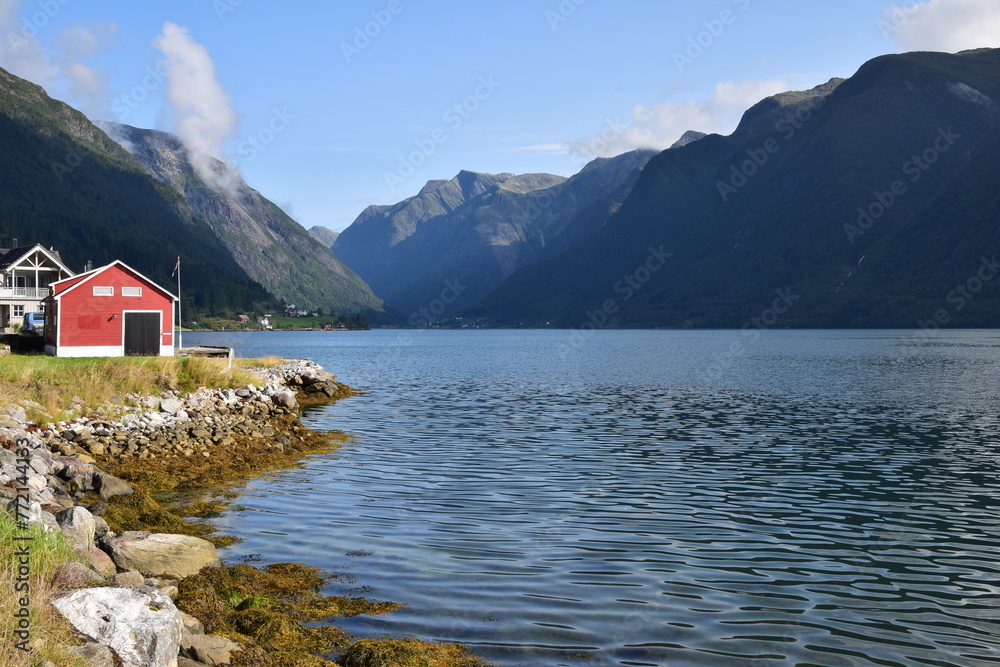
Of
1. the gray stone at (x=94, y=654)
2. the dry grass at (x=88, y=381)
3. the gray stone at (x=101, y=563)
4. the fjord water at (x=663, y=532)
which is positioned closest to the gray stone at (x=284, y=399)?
the fjord water at (x=663, y=532)

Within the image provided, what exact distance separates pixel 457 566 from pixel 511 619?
3.64 m

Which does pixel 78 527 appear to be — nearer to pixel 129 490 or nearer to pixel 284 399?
pixel 129 490

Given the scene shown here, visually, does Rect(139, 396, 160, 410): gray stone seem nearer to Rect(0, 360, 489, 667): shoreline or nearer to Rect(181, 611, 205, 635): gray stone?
Rect(0, 360, 489, 667): shoreline

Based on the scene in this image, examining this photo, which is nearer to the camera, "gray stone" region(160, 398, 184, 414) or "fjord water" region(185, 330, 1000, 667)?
"fjord water" region(185, 330, 1000, 667)

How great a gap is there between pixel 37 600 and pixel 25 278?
→ 280 feet

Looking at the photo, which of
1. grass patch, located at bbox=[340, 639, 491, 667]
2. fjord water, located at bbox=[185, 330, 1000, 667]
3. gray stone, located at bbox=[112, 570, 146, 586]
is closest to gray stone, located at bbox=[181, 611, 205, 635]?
gray stone, located at bbox=[112, 570, 146, 586]

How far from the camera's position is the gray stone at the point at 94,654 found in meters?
10.2

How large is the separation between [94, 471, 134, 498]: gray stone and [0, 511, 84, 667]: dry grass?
9.10 metres

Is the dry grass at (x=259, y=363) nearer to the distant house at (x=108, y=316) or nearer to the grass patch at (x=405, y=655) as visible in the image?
the distant house at (x=108, y=316)

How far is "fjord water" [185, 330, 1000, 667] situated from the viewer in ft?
46.6

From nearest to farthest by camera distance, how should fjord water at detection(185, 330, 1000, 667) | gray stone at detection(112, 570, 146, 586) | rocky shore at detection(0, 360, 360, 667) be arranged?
rocky shore at detection(0, 360, 360, 667), gray stone at detection(112, 570, 146, 586), fjord water at detection(185, 330, 1000, 667)

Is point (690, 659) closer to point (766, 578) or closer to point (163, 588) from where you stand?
point (766, 578)

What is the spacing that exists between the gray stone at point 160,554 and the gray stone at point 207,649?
4145mm

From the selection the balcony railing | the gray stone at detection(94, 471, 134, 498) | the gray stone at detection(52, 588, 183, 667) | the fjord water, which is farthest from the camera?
the balcony railing
